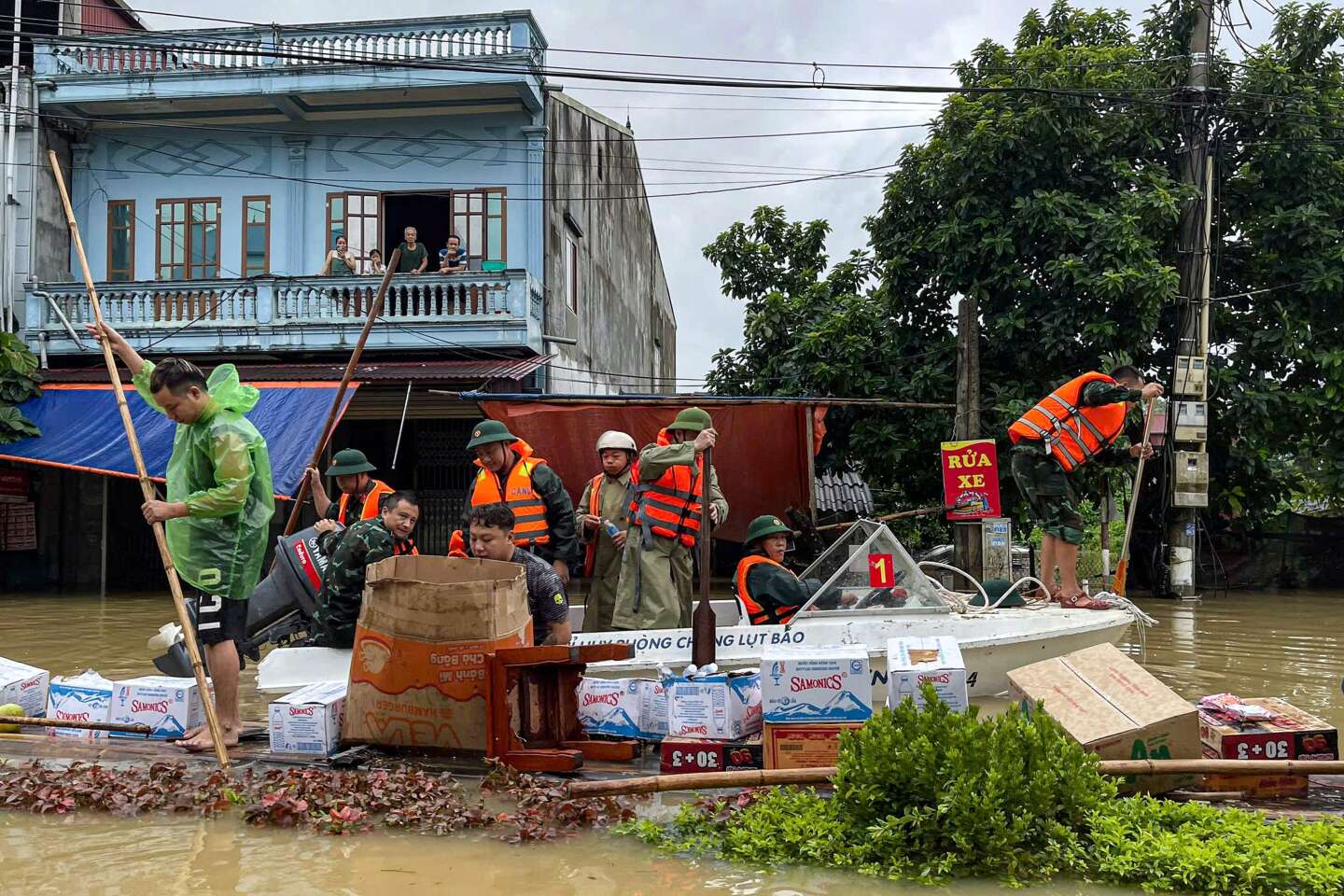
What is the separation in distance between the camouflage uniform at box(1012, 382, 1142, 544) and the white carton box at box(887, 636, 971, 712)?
316 centimetres

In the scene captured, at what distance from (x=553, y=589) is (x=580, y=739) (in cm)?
84

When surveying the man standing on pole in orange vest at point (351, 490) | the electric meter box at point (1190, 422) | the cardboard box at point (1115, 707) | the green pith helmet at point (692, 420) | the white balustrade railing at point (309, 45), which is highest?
the white balustrade railing at point (309, 45)

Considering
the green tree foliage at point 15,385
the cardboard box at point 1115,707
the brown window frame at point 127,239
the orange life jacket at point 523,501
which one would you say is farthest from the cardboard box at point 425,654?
the brown window frame at point 127,239

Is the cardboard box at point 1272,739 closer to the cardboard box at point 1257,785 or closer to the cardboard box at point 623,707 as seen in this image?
the cardboard box at point 1257,785

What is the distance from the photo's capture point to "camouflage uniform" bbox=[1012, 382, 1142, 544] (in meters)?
7.54

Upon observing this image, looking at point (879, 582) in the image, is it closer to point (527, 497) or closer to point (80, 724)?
point (527, 497)

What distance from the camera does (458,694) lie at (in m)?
4.93

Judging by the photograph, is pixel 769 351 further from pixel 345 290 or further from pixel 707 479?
pixel 707 479

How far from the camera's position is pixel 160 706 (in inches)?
215

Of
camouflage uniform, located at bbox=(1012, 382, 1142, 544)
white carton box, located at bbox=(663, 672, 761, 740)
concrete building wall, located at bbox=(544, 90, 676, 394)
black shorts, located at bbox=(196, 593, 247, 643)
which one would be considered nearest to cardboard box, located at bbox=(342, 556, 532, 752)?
black shorts, located at bbox=(196, 593, 247, 643)

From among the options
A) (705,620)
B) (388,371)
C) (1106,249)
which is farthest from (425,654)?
(1106,249)

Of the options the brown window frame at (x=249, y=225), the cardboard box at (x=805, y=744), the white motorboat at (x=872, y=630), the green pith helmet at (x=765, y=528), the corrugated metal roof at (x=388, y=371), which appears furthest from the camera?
the brown window frame at (x=249, y=225)

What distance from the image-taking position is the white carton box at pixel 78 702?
18.4ft

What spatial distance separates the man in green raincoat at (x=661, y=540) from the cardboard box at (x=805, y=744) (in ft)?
7.52
